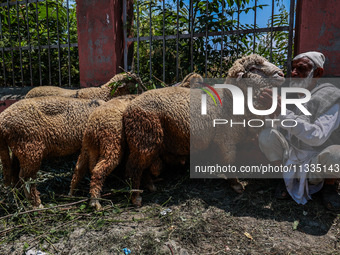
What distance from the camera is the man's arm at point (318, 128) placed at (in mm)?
2689

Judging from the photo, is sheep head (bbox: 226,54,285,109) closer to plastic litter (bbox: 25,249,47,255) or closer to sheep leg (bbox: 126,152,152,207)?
sheep leg (bbox: 126,152,152,207)

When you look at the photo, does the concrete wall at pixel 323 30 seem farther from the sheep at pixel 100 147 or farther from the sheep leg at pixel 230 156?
the sheep at pixel 100 147

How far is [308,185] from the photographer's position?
2.95 meters

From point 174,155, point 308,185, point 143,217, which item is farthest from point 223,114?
point 143,217

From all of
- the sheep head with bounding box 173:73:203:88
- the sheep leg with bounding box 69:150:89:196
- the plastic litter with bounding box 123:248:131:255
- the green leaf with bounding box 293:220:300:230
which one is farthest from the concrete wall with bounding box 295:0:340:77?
the plastic litter with bounding box 123:248:131:255

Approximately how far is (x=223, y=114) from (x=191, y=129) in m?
0.42

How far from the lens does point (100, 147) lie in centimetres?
287

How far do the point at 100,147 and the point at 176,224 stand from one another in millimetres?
1082

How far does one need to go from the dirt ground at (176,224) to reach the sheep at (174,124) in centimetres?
30

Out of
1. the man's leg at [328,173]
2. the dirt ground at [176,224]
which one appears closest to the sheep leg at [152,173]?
the dirt ground at [176,224]

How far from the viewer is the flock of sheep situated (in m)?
2.80

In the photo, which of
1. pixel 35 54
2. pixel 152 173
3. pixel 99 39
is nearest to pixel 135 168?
pixel 152 173

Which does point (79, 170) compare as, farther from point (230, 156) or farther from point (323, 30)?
point (323, 30)

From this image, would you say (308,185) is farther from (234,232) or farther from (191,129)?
(191,129)
